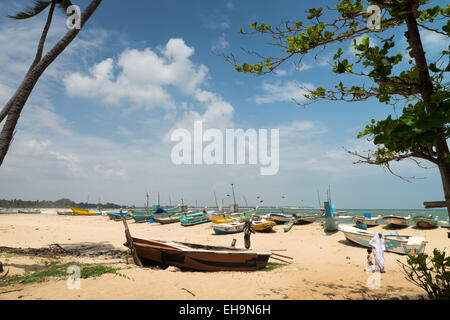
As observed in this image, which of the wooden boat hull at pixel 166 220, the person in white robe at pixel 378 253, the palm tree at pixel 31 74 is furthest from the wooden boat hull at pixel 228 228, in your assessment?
the palm tree at pixel 31 74

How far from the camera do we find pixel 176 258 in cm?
990

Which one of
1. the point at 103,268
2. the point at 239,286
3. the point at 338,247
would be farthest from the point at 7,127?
the point at 338,247

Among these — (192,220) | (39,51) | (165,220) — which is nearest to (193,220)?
(192,220)

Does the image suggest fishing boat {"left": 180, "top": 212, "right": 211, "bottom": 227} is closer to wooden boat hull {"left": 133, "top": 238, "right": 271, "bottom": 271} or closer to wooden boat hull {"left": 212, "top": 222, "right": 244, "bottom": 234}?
wooden boat hull {"left": 212, "top": 222, "right": 244, "bottom": 234}

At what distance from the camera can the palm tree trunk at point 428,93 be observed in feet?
9.86

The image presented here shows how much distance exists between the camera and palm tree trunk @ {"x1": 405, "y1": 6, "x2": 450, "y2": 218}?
3.00 metres

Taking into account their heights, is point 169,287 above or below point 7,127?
below

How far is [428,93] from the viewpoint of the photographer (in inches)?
124

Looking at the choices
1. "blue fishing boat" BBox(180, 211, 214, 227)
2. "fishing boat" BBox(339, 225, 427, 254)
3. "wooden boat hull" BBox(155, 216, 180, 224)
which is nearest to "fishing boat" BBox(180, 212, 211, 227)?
"blue fishing boat" BBox(180, 211, 214, 227)

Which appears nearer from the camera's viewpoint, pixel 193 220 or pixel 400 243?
pixel 400 243

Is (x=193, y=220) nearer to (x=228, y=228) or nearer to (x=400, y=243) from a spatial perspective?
(x=228, y=228)
